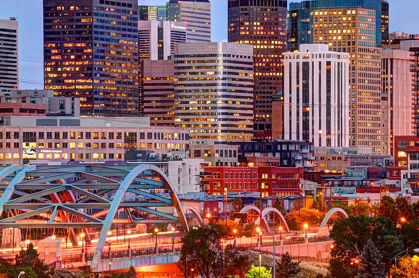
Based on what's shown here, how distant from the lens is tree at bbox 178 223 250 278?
114 m

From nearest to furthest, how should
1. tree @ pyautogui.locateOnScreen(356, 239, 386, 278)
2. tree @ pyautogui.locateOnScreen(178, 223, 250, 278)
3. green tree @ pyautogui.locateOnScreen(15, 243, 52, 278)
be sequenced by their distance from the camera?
green tree @ pyautogui.locateOnScreen(15, 243, 52, 278)
tree @ pyautogui.locateOnScreen(356, 239, 386, 278)
tree @ pyautogui.locateOnScreen(178, 223, 250, 278)

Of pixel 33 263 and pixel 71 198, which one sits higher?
pixel 71 198

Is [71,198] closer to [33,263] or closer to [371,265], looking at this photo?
[33,263]

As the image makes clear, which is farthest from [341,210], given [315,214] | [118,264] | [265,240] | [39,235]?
[118,264]

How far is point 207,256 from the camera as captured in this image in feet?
374

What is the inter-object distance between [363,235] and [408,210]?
130 ft

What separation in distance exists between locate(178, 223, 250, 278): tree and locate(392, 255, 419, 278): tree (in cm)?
1602

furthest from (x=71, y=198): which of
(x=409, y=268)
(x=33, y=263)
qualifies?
(x=409, y=268)

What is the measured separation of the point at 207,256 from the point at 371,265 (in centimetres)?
1676

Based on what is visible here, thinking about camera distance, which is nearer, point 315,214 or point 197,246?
point 197,246

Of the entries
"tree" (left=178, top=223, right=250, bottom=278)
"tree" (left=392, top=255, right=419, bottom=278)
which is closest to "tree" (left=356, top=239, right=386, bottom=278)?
"tree" (left=392, top=255, right=419, bottom=278)

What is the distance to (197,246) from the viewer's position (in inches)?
4515

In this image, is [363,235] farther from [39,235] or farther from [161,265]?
[39,235]

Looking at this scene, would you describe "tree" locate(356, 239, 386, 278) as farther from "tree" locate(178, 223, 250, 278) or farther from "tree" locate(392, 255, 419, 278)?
"tree" locate(178, 223, 250, 278)
